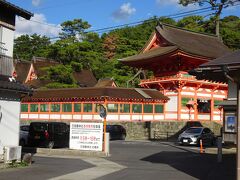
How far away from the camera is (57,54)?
52000 mm

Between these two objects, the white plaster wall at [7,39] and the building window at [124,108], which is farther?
the building window at [124,108]

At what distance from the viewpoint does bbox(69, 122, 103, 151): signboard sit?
23.5 m

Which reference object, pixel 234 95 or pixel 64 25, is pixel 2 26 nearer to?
pixel 234 95

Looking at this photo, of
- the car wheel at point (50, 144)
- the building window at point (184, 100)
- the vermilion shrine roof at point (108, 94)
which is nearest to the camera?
the car wheel at point (50, 144)

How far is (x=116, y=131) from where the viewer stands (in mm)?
37875

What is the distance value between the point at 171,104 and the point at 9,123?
97.0ft

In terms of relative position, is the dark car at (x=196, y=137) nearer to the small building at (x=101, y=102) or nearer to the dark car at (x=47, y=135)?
the dark car at (x=47, y=135)

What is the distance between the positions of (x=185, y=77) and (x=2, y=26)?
94.0ft

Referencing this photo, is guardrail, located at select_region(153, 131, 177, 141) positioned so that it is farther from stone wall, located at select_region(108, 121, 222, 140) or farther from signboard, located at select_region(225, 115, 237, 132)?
signboard, located at select_region(225, 115, 237, 132)

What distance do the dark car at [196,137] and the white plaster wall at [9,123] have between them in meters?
16.8

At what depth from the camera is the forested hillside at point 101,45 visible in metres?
51.7

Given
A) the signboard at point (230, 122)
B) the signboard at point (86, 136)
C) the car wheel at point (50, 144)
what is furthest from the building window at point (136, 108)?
the signboard at point (230, 122)

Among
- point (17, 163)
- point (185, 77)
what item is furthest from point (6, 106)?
point (185, 77)

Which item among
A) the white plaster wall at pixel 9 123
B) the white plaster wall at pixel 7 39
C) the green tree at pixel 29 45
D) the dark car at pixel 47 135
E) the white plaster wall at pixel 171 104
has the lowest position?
the dark car at pixel 47 135
